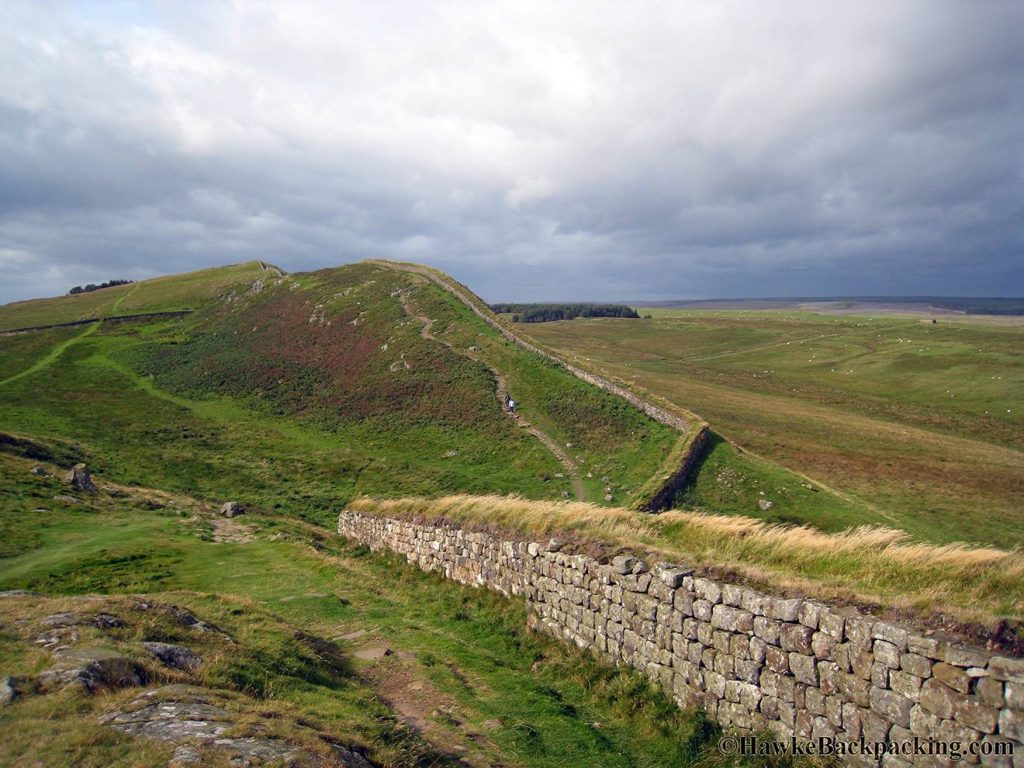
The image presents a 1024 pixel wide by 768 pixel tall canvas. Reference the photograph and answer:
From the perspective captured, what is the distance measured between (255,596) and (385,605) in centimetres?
340

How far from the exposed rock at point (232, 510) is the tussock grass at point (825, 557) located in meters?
17.1

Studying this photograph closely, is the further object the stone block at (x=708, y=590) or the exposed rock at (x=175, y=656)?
the stone block at (x=708, y=590)

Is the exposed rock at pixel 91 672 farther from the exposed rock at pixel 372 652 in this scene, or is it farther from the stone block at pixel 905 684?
the stone block at pixel 905 684

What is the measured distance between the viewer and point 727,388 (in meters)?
76.4

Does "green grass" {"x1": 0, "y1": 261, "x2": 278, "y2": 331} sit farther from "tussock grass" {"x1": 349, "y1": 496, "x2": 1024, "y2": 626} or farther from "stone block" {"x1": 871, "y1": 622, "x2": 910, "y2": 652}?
"stone block" {"x1": 871, "y1": 622, "x2": 910, "y2": 652}

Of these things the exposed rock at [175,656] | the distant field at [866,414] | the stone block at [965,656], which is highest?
the stone block at [965,656]

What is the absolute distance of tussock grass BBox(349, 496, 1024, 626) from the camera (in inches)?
314

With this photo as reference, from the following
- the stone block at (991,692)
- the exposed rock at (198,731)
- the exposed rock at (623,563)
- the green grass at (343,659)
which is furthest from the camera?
the exposed rock at (623,563)

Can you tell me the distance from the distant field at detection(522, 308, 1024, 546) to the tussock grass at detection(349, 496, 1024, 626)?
18.4 meters

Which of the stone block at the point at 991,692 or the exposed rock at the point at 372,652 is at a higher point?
the stone block at the point at 991,692

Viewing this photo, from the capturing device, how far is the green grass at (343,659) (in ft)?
25.3

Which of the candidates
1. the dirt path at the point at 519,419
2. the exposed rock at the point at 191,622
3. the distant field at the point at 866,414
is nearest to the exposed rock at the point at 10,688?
the exposed rock at the point at 191,622

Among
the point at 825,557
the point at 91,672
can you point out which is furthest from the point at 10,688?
the point at 825,557

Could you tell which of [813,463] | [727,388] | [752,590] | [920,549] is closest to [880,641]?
[752,590]
